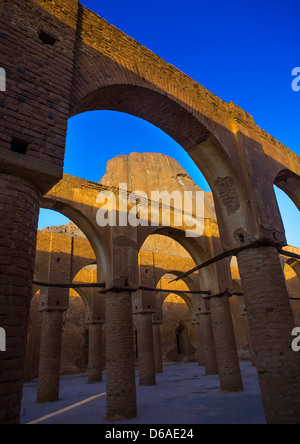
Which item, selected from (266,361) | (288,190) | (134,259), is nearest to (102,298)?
(134,259)

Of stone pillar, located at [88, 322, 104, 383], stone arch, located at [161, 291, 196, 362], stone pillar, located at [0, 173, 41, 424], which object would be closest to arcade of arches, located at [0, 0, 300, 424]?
stone pillar, located at [0, 173, 41, 424]

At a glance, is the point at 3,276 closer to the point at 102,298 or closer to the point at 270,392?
the point at 270,392

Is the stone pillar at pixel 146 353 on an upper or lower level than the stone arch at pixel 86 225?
lower

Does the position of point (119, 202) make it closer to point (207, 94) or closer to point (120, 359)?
point (207, 94)

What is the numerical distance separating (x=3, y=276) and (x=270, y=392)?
16.4 ft

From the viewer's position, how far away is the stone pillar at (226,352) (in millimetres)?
9680

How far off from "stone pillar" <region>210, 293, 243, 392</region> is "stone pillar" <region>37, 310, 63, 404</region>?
6003 mm

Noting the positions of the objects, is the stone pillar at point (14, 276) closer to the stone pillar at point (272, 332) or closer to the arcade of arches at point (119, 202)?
the arcade of arches at point (119, 202)

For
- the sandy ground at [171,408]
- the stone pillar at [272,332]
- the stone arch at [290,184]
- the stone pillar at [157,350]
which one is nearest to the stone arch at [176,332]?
the stone pillar at [157,350]

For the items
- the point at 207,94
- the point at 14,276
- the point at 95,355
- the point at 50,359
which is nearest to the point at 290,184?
the point at 207,94

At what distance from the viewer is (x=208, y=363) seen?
49.8 ft

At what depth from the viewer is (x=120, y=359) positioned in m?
7.99

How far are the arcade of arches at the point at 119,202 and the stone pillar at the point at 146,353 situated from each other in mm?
61

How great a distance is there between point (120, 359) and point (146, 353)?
19.1 feet
